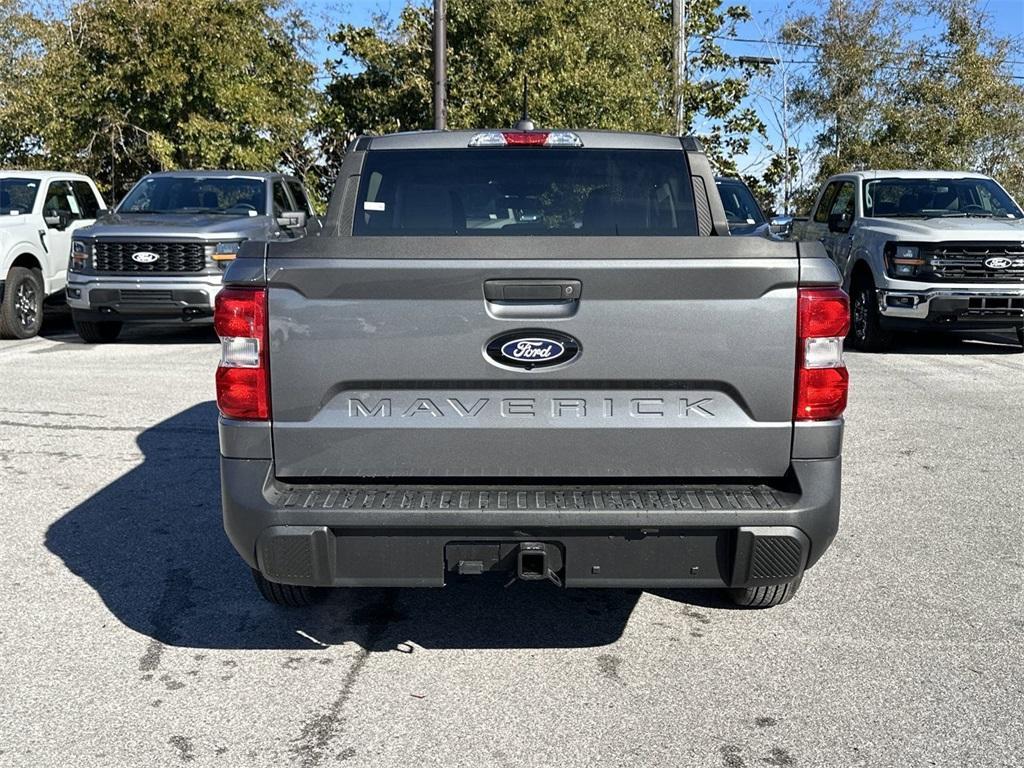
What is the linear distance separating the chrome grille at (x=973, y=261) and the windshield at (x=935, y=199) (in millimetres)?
1023

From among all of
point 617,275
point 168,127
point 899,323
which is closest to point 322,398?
point 617,275

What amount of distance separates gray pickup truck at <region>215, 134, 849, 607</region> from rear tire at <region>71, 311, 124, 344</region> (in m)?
10.2

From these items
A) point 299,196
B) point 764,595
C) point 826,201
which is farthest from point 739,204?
point 764,595

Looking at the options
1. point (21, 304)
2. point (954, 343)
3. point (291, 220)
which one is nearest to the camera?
point (291, 220)

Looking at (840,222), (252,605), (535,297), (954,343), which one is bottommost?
(954,343)

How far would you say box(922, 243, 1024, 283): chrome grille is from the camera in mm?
12023

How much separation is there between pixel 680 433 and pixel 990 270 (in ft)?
31.7

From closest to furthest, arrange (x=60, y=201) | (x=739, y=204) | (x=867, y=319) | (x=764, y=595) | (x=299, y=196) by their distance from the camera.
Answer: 1. (x=764, y=595)
2. (x=867, y=319)
3. (x=60, y=201)
4. (x=299, y=196)
5. (x=739, y=204)

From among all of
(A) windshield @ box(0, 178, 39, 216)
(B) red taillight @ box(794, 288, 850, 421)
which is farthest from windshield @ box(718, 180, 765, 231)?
(B) red taillight @ box(794, 288, 850, 421)

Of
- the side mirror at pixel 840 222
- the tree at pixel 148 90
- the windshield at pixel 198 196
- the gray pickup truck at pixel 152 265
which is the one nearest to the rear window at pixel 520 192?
the gray pickup truck at pixel 152 265

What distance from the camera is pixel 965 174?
1375 cm

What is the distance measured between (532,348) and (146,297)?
31.4 ft

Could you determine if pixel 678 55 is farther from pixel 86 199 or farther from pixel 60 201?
pixel 60 201

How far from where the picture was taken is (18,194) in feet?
45.7
